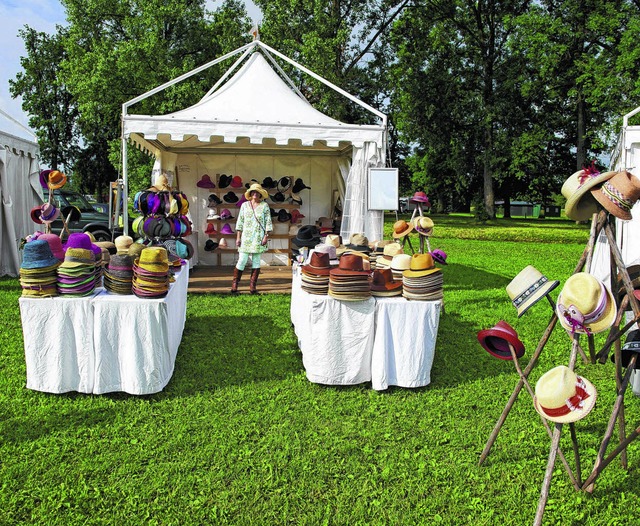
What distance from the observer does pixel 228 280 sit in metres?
9.50

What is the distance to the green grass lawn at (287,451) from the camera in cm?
294

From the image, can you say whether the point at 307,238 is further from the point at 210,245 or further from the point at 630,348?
the point at 630,348

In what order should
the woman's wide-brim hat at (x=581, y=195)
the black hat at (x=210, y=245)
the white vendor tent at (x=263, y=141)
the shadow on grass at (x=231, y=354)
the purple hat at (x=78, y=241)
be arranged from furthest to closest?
the black hat at (x=210, y=245) → the white vendor tent at (x=263, y=141) → the shadow on grass at (x=231, y=354) → the purple hat at (x=78, y=241) → the woman's wide-brim hat at (x=581, y=195)

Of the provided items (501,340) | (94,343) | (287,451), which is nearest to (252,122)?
(94,343)

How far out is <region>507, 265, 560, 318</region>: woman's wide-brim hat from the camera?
118 inches

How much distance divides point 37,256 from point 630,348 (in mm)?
4047

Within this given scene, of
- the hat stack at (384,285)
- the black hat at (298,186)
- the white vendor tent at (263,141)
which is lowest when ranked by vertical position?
the hat stack at (384,285)

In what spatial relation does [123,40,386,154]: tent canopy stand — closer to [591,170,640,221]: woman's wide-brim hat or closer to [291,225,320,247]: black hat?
[291,225,320,247]: black hat

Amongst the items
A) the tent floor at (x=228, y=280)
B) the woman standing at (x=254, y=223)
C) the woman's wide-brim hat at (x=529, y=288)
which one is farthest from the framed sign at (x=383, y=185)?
the woman's wide-brim hat at (x=529, y=288)

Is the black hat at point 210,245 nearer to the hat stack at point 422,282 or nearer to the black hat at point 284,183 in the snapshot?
the black hat at point 284,183

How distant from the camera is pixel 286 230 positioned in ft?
37.2

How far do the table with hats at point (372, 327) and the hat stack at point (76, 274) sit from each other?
5.81ft

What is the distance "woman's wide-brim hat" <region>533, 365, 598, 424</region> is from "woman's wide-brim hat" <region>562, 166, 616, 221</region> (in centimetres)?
86

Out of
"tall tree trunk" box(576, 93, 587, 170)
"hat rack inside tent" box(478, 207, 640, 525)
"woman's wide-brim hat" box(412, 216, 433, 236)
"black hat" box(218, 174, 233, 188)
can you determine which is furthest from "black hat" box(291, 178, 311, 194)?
"tall tree trunk" box(576, 93, 587, 170)
